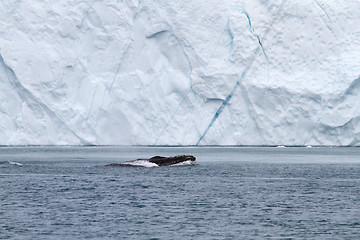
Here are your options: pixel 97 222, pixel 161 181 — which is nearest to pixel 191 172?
pixel 161 181

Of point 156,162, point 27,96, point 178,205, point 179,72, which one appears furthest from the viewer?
point 179,72

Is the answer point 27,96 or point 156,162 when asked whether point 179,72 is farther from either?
point 156,162

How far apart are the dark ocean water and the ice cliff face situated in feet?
61.7

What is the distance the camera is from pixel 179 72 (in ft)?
182

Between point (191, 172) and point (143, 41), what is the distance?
21383mm

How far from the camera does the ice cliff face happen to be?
5344cm

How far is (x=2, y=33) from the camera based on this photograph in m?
54.1

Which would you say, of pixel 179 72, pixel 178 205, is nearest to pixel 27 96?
pixel 179 72

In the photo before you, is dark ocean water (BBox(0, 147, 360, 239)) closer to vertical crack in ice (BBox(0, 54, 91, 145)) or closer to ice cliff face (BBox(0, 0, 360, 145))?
vertical crack in ice (BBox(0, 54, 91, 145))

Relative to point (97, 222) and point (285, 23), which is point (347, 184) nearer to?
point (97, 222)

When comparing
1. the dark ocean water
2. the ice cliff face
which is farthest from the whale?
the ice cliff face

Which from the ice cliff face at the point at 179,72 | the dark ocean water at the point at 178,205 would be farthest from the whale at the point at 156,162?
the ice cliff face at the point at 179,72

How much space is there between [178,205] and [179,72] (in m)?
34.6

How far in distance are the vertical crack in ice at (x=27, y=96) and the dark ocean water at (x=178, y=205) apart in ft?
59.5
